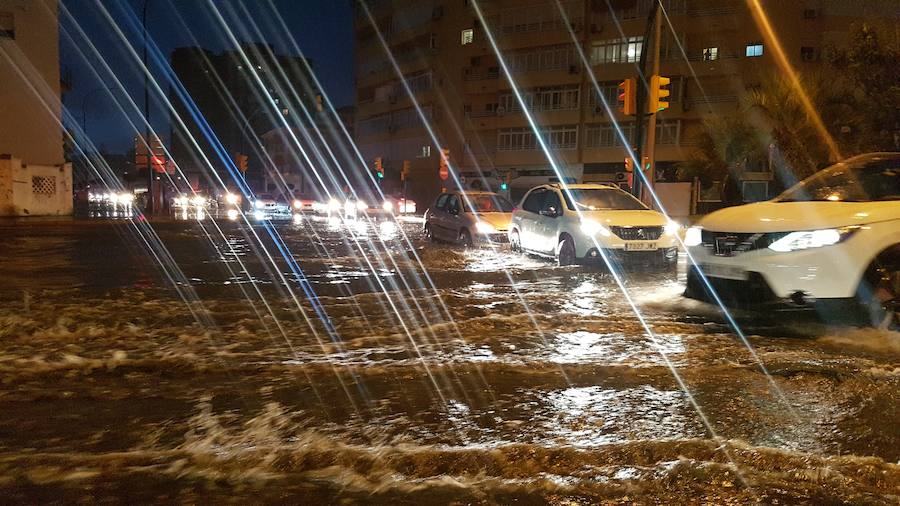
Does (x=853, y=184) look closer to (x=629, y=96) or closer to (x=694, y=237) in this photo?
(x=694, y=237)

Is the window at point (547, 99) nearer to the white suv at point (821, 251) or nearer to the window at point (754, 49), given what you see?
the window at point (754, 49)

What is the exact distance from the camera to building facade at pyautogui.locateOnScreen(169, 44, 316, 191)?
4392 inches

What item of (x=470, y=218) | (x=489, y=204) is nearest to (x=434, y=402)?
(x=470, y=218)

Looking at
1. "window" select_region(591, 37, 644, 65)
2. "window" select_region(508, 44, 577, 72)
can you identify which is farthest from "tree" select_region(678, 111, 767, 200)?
"window" select_region(508, 44, 577, 72)

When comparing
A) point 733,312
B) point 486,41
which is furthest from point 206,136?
point 733,312

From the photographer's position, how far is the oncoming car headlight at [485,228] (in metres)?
16.2

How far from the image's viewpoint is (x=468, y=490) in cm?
333

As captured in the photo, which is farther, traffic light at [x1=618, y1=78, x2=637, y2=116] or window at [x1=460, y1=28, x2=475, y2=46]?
window at [x1=460, y1=28, x2=475, y2=46]

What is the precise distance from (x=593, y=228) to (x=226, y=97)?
4531 inches

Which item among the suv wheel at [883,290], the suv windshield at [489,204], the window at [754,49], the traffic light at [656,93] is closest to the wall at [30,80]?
the suv windshield at [489,204]

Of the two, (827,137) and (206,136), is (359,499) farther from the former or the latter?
(206,136)

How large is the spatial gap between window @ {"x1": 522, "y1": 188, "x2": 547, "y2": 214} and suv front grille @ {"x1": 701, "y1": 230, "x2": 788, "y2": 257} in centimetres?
610

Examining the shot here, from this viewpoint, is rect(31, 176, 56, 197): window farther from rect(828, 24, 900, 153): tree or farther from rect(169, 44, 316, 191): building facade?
rect(169, 44, 316, 191): building facade

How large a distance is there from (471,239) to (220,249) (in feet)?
20.1
